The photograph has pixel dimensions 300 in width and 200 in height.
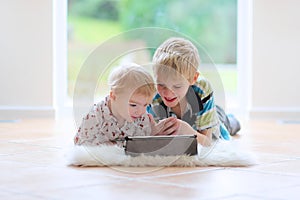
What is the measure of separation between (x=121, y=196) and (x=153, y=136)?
0.47 m

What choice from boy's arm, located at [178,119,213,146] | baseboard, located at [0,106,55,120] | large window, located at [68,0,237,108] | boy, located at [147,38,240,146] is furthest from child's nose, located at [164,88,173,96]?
large window, located at [68,0,237,108]

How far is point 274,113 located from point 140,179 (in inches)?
109

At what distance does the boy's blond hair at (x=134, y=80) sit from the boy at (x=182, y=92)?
38mm

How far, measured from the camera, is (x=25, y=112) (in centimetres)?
402

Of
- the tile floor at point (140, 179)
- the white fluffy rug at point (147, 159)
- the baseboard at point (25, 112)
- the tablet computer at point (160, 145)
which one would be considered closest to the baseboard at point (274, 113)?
the baseboard at point (25, 112)

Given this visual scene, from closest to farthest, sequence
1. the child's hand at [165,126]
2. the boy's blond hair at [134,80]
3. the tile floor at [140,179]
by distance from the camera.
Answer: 1. the tile floor at [140,179]
2. the boy's blond hair at [134,80]
3. the child's hand at [165,126]

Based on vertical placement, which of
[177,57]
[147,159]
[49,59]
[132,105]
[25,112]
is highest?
[177,57]

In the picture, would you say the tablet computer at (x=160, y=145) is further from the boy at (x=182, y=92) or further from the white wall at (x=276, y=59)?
the white wall at (x=276, y=59)

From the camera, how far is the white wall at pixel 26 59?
158 inches

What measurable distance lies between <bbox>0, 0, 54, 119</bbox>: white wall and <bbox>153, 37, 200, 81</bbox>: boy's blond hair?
248 cm

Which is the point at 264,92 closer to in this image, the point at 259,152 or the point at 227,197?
the point at 259,152

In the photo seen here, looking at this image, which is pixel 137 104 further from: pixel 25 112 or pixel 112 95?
pixel 25 112

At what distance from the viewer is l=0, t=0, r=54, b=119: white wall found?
13.2ft

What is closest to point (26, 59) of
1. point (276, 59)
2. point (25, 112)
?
point (25, 112)
